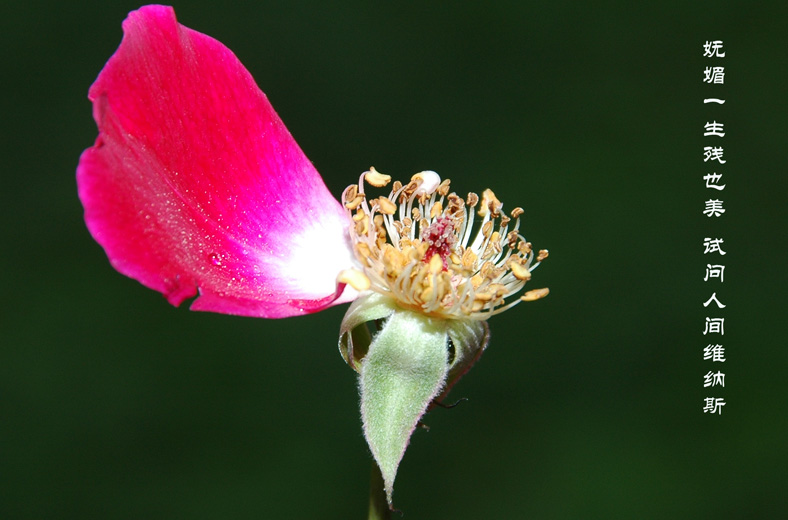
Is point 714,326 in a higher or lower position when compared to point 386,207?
lower

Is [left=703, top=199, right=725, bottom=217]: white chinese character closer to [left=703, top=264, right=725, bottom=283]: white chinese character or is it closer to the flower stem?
[left=703, top=264, right=725, bottom=283]: white chinese character

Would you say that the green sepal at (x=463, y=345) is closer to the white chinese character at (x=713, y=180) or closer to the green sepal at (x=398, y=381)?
the green sepal at (x=398, y=381)

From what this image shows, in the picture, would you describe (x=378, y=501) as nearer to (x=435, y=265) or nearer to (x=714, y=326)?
(x=435, y=265)

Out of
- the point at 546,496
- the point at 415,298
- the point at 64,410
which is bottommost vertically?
the point at 546,496

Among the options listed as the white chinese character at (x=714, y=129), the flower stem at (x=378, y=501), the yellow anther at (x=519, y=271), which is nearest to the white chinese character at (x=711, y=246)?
the white chinese character at (x=714, y=129)

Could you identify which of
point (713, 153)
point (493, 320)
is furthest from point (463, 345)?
point (713, 153)

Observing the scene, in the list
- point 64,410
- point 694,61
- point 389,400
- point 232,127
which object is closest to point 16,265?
point 64,410

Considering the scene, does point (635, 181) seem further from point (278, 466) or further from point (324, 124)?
point (278, 466)
